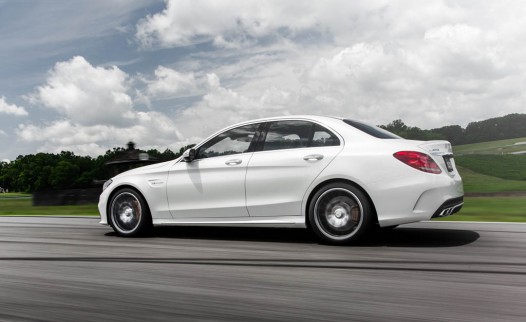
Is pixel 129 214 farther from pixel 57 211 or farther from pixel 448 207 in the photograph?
pixel 57 211

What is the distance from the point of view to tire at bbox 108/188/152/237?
7.82 m

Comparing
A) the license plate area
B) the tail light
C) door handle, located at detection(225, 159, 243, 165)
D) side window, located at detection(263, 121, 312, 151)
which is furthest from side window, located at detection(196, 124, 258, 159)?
the license plate area

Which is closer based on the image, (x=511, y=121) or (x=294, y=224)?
(x=294, y=224)

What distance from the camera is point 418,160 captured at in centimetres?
611

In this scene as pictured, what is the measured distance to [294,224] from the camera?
261 inches

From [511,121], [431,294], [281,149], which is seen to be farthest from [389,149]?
[511,121]

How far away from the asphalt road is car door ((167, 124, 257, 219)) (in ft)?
1.37

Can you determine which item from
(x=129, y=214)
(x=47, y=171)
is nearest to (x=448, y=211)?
(x=129, y=214)

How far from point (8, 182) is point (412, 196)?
692ft

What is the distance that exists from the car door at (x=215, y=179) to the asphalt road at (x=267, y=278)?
1.37ft

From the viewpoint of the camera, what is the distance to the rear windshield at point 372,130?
21.9 feet

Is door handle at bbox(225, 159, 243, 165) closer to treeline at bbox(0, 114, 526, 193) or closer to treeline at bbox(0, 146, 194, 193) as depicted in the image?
treeline at bbox(0, 114, 526, 193)

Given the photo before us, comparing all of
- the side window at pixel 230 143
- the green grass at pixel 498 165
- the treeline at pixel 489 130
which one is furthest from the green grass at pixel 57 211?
the treeline at pixel 489 130

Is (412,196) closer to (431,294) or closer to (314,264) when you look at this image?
(314,264)
